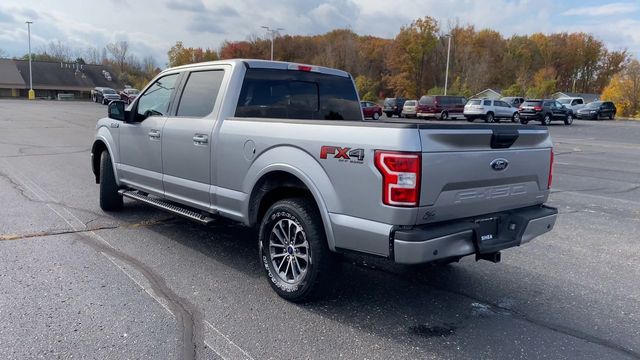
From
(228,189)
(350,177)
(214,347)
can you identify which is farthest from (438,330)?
(228,189)

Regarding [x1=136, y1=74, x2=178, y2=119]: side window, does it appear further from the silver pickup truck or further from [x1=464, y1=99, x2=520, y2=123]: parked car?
[x1=464, y1=99, x2=520, y2=123]: parked car

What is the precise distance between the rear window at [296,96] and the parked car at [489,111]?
1259 inches

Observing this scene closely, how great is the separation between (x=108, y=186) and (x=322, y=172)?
418 centimetres

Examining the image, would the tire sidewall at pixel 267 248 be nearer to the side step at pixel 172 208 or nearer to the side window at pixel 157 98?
the side step at pixel 172 208

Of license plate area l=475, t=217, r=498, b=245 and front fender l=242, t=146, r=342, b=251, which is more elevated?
front fender l=242, t=146, r=342, b=251

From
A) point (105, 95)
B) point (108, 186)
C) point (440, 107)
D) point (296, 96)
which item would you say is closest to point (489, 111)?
point (440, 107)

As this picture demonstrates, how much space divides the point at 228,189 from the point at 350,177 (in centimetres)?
153

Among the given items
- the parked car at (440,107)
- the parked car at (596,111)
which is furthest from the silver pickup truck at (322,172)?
the parked car at (596,111)

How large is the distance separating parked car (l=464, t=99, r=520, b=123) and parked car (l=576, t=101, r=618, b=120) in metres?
15.0

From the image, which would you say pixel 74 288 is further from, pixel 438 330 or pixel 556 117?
pixel 556 117

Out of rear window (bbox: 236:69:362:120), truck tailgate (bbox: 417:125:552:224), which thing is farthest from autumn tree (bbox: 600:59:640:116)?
truck tailgate (bbox: 417:125:552:224)

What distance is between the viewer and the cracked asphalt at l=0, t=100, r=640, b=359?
3.47m

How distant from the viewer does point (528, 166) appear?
4176 millimetres

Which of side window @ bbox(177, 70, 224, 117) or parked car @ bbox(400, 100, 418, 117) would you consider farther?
parked car @ bbox(400, 100, 418, 117)
